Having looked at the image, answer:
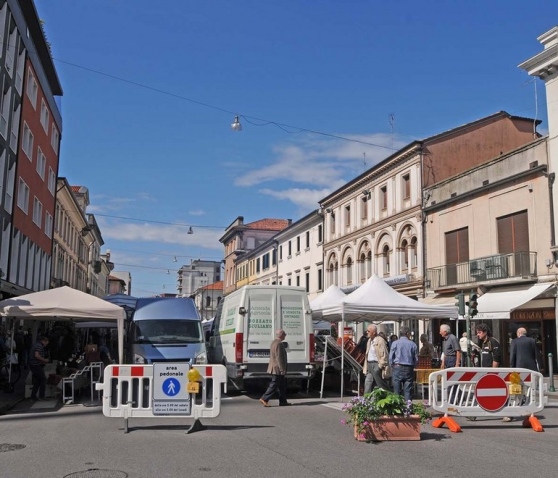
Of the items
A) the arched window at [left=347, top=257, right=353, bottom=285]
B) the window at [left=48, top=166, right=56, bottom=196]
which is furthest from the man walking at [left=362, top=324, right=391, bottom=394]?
the window at [left=48, top=166, right=56, bottom=196]

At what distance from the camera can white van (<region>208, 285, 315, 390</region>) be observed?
51.0 feet

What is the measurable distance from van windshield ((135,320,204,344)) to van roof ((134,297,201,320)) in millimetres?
189

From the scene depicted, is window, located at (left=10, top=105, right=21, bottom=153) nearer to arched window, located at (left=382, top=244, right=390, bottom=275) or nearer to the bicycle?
the bicycle

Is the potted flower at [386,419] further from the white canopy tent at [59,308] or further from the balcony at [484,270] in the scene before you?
the balcony at [484,270]

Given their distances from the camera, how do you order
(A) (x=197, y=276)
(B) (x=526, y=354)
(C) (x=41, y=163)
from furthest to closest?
(A) (x=197, y=276)
(C) (x=41, y=163)
(B) (x=526, y=354)

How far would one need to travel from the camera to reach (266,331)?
15711 millimetres

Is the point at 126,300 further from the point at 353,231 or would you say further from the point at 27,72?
the point at 353,231

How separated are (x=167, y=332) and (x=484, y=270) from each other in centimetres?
1472

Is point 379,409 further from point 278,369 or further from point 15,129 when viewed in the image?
point 15,129

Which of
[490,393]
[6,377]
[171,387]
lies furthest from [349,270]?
[171,387]

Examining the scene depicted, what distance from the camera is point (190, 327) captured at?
1820 cm

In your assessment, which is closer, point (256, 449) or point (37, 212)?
point (256, 449)

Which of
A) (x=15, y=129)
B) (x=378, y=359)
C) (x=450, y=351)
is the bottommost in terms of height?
(x=378, y=359)

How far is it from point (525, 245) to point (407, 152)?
10529mm
